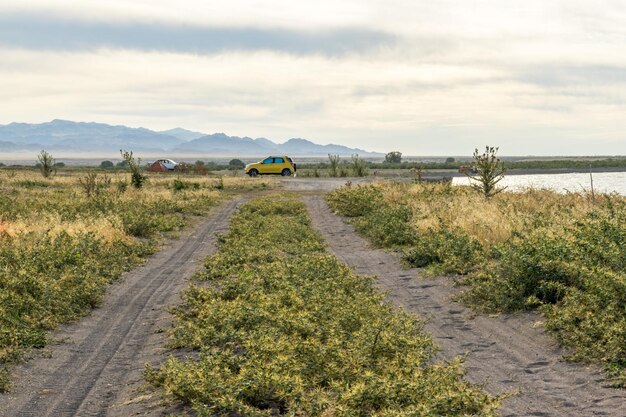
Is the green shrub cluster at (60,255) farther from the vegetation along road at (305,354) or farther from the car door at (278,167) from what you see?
the car door at (278,167)

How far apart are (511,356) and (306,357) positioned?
3216 millimetres

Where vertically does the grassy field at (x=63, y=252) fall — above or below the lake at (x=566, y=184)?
below

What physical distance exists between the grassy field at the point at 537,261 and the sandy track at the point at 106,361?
19.6 feet

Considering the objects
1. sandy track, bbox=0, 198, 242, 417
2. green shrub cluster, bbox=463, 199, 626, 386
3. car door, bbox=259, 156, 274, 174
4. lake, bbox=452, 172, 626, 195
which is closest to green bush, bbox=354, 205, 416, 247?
green shrub cluster, bbox=463, 199, 626, 386

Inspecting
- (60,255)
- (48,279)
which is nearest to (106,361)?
(48,279)

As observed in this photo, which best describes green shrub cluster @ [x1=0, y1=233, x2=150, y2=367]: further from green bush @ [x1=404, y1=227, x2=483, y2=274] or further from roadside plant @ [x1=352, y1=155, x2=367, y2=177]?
roadside plant @ [x1=352, y1=155, x2=367, y2=177]

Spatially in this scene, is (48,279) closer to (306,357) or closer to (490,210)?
(306,357)

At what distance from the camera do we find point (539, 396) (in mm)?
8188

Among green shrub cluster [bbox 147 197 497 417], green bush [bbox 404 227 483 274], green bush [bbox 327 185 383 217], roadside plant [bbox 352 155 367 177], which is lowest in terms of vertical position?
green shrub cluster [bbox 147 197 497 417]

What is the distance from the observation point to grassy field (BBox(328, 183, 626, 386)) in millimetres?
10148

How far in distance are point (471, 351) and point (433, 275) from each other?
19.1ft

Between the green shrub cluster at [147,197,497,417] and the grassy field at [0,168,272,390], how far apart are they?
7.63ft

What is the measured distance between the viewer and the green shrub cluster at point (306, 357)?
24.0ft

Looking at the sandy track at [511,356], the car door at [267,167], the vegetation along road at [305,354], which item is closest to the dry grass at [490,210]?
the vegetation along road at [305,354]
